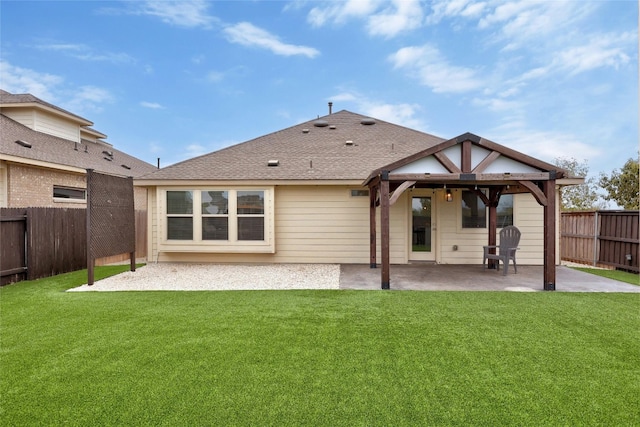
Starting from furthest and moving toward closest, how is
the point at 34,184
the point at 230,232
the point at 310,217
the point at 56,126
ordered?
the point at 56,126
the point at 34,184
the point at 310,217
the point at 230,232

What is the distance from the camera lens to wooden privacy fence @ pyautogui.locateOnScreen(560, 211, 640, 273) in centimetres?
820

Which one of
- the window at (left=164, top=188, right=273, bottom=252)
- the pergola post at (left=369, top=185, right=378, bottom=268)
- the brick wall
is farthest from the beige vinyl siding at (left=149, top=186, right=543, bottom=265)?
the brick wall

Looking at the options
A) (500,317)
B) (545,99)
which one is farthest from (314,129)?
(545,99)

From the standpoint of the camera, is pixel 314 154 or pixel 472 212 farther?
pixel 314 154

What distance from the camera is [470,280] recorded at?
6863 millimetres

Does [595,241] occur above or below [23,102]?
below

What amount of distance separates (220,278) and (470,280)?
5136 mm

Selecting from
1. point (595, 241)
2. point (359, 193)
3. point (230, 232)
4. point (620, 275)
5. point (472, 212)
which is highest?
point (359, 193)

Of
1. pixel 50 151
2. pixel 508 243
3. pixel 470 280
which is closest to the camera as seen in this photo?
pixel 470 280

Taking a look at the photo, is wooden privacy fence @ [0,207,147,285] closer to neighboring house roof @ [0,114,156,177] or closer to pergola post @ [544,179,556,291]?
neighboring house roof @ [0,114,156,177]

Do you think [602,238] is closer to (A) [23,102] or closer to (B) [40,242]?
(B) [40,242]

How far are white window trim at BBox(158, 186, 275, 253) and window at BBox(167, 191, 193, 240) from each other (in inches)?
3.5

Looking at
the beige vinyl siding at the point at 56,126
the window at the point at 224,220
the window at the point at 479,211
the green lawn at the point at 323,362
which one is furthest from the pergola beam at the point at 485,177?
the beige vinyl siding at the point at 56,126

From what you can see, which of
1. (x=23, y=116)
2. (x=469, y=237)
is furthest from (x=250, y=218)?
(x=23, y=116)
